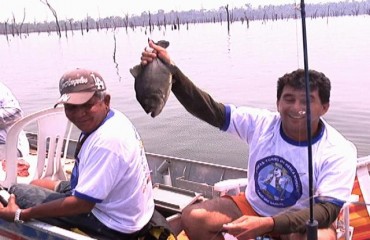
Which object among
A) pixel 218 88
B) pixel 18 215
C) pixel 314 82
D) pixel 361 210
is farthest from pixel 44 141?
pixel 218 88

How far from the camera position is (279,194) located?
3508 mm

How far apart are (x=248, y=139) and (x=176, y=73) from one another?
30.8 inches

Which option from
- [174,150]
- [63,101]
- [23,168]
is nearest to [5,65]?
[174,150]

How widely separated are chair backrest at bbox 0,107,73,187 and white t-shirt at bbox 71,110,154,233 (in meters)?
1.42

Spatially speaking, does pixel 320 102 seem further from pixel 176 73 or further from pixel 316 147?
pixel 176 73

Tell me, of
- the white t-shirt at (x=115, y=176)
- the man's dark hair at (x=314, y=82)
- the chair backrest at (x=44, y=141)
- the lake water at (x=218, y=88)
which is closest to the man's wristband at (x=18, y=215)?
the white t-shirt at (x=115, y=176)

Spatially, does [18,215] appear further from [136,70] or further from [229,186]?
[229,186]

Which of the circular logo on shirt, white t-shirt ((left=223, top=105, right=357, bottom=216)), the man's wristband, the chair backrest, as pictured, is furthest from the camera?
the chair backrest

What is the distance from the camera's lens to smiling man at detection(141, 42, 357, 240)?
10.3 ft

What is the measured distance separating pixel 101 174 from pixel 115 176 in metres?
0.09

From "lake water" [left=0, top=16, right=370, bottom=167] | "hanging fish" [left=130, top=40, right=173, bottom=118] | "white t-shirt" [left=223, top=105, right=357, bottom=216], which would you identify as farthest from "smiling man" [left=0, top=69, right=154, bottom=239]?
"lake water" [left=0, top=16, right=370, bottom=167]

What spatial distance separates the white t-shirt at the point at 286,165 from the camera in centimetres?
330

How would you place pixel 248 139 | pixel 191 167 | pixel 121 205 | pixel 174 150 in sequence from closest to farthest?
pixel 121 205 < pixel 248 139 < pixel 191 167 < pixel 174 150

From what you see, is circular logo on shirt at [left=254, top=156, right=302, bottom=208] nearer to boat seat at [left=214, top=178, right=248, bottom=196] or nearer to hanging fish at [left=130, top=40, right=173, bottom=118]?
boat seat at [left=214, top=178, right=248, bottom=196]
